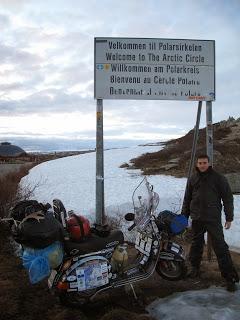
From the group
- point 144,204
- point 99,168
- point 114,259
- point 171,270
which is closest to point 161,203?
point 99,168

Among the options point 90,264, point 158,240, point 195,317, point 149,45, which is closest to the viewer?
point 195,317

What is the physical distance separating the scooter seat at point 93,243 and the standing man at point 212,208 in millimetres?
1369

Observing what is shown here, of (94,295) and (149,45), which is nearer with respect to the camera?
(94,295)

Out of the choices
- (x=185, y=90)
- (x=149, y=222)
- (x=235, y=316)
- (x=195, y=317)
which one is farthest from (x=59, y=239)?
(x=185, y=90)

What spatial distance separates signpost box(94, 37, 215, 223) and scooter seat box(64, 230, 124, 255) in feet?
9.91

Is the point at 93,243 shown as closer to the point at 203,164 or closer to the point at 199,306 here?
the point at 199,306

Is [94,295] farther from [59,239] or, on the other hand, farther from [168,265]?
[168,265]

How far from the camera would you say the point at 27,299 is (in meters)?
5.74

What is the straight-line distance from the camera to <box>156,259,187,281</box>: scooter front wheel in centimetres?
624

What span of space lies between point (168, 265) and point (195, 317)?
1.26 metres

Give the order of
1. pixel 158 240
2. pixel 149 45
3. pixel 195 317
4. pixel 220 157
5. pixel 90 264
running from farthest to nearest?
pixel 220 157
pixel 149 45
pixel 158 240
pixel 90 264
pixel 195 317

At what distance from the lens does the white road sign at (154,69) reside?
26.1 ft

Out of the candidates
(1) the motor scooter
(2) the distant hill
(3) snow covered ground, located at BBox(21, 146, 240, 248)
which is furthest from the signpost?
(2) the distant hill

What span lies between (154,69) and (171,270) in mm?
3522
